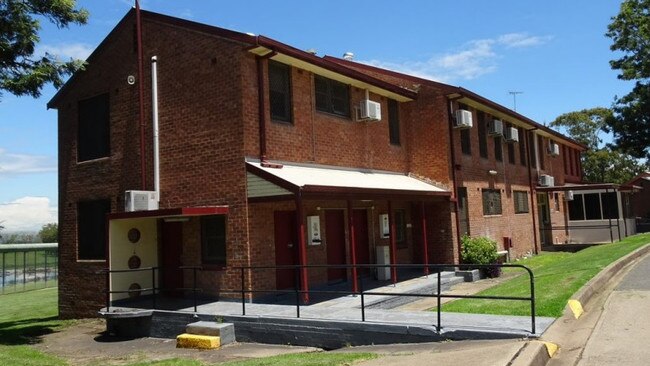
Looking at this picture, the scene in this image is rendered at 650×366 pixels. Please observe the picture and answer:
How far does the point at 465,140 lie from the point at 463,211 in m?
2.61

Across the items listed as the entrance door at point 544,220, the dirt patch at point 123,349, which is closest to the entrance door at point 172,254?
the dirt patch at point 123,349

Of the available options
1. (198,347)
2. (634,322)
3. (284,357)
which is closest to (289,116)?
(198,347)

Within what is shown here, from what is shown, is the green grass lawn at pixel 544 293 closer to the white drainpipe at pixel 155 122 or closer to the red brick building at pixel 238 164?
the red brick building at pixel 238 164

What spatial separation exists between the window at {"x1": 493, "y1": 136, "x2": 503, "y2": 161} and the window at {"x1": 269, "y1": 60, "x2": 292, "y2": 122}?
11734 mm

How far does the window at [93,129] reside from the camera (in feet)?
50.8

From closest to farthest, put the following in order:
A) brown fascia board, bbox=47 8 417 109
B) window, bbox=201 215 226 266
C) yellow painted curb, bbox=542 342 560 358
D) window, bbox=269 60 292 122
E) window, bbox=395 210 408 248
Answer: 1. yellow painted curb, bbox=542 342 560 358
2. brown fascia board, bbox=47 8 417 109
3. window, bbox=201 215 226 266
4. window, bbox=269 60 292 122
5. window, bbox=395 210 408 248

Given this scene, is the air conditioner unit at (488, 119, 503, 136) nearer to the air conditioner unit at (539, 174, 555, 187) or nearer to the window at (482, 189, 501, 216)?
the window at (482, 189, 501, 216)

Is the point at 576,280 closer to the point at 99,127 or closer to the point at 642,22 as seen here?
the point at 99,127

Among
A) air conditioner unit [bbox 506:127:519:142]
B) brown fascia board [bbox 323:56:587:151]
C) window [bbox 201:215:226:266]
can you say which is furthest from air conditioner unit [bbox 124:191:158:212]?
air conditioner unit [bbox 506:127:519:142]

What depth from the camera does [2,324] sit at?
52.9 ft

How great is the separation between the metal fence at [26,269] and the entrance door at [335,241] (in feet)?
75.6

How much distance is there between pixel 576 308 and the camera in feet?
31.2

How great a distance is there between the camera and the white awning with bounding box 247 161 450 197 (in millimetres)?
11648

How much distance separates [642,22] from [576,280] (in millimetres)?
28539
